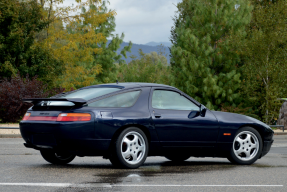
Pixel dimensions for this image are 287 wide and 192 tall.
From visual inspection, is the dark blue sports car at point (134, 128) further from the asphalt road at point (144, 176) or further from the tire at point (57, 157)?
the asphalt road at point (144, 176)

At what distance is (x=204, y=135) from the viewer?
29.5 ft

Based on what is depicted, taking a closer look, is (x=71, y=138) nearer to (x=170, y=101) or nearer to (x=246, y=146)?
(x=170, y=101)

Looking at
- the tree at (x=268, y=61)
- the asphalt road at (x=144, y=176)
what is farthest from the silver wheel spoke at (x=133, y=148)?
the tree at (x=268, y=61)

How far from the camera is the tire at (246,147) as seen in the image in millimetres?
9312

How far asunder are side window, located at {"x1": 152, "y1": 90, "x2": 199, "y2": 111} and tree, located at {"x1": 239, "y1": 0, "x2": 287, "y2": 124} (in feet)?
65.6

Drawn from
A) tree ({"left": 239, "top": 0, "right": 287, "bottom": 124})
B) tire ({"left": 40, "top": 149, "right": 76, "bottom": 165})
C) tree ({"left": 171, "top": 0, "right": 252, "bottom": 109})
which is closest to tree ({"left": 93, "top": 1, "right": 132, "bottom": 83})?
tree ({"left": 171, "top": 0, "right": 252, "bottom": 109})

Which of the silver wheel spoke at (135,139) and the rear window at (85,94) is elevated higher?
the rear window at (85,94)

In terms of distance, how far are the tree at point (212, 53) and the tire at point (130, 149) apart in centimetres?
2132

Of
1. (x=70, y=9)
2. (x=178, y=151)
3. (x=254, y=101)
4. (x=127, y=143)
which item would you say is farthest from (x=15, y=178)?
(x=70, y=9)

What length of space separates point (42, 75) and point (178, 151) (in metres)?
21.1

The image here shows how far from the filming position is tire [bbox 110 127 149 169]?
805 cm

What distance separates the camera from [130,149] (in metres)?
8.18

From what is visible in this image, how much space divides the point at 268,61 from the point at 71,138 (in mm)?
23622

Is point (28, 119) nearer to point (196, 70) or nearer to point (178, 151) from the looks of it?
point (178, 151)
